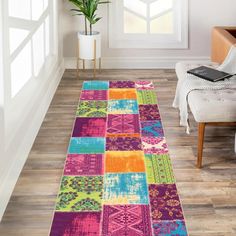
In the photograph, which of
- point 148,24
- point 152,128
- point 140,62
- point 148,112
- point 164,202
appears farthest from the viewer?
point 140,62

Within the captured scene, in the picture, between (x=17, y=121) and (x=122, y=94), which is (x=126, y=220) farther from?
(x=122, y=94)

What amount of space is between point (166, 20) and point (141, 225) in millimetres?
3447

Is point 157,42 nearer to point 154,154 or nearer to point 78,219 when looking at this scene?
point 154,154

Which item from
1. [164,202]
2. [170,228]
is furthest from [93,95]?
[170,228]

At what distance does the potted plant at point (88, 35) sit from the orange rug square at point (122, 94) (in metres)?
0.60

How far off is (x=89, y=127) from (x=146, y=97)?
91cm

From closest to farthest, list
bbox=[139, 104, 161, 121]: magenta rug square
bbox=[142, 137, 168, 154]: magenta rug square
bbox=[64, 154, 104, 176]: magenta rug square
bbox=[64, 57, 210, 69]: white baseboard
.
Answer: bbox=[64, 154, 104, 176]: magenta rug square → bbox=[142, 137, 168, 154]: magenta rug square → bbox=[139, 104, 161, 121]: magenta rug square → bbox=[64, 57, 210, 69]: white baseboard

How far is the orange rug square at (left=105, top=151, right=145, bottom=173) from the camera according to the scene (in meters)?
3.51

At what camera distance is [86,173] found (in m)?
3.45

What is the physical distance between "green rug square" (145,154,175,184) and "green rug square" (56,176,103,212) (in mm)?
305

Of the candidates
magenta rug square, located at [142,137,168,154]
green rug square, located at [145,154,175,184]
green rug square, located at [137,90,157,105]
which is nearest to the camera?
green rug square, located at [145,154,175,184]

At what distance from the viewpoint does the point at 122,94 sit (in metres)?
5.06

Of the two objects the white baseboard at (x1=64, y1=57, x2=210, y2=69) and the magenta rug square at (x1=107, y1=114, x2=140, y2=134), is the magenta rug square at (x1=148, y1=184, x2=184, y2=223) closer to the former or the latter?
the magenta rug square at (x1=107, y1=114, x2=140, y2=134)

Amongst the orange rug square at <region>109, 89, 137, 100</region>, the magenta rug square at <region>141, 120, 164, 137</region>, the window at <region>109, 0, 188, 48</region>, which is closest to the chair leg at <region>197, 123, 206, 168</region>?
the magenta rug square at <region>141, 120, 164, 137</region>
